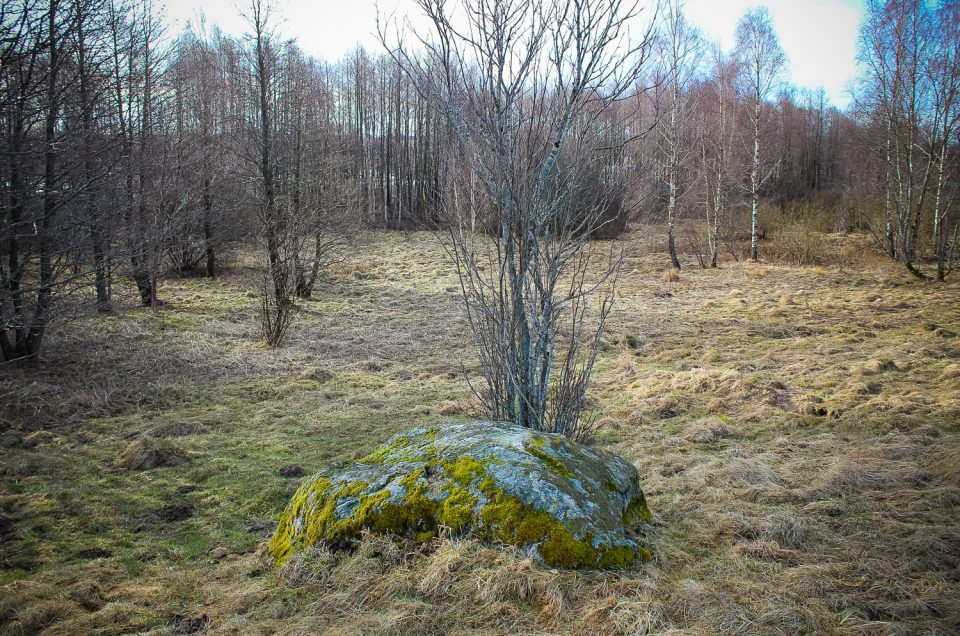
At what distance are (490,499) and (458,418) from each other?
3176 mm

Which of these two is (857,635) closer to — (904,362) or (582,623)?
(582,623)

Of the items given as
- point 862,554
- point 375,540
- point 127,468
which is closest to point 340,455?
point 127,468

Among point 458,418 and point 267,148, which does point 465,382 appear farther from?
point 267,148

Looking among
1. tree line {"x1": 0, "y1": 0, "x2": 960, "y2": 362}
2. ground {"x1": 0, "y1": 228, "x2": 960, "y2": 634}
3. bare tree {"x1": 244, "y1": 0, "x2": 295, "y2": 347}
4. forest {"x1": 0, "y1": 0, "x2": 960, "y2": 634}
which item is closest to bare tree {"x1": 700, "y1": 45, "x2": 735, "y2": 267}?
tree line {"x1": 0, "y1": 0, "x2": 960, "y2": 362}

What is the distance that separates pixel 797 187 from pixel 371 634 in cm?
3906

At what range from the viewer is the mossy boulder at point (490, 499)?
2832 millimetres

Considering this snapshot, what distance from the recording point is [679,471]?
4730 millimetres

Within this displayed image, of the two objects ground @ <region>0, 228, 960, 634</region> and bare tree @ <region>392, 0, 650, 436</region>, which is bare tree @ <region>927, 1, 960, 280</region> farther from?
bare tree @ <region>392, 0, 650, 436</region>

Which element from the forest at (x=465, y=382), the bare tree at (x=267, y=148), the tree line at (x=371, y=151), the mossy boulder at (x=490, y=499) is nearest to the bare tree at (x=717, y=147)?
the tree line at (x=371, y=151)

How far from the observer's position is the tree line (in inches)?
162

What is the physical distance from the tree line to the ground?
4.39 ft

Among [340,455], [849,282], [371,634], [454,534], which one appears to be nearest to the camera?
[371,634]

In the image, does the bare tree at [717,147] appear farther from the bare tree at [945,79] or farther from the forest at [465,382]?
the bare tree at [945,79]

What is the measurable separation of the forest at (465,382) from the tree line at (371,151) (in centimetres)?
7
